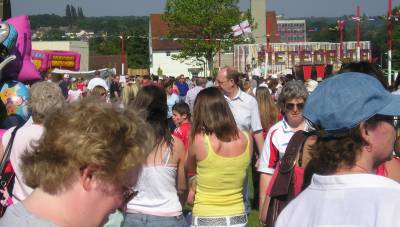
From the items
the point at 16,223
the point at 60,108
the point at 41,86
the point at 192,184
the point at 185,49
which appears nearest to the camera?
the point at 16,223

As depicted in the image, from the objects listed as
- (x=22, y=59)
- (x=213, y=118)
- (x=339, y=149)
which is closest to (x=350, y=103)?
(x=339, y=149)

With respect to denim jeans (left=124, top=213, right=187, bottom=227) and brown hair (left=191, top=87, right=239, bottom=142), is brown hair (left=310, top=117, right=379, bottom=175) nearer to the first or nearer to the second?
denim jeans (left=124, top=213, right=187, bottom=227)

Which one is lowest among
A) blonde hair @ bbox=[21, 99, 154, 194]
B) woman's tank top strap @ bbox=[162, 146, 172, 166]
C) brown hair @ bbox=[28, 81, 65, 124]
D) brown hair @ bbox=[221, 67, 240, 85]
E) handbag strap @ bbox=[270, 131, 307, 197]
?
woman's tank top strap @ bbox=[162, 146, 172, 166]

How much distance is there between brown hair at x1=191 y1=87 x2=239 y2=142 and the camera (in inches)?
235

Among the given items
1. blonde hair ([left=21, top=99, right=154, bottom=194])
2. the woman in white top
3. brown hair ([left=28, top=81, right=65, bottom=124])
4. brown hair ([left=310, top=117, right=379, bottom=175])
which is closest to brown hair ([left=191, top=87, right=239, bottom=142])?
the woman in white top

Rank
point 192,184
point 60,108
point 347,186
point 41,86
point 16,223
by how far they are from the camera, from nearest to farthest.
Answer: point 16,223
point 60,108
point 347,186
point 41,86
point 192,184

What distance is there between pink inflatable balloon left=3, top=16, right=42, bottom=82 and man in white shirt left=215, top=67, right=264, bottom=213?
240cm

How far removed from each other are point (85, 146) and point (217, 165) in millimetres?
3675

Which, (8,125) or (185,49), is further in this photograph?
(185,49)

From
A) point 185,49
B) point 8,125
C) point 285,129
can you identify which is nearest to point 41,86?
point 8,125

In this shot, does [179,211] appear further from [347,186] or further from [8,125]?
[347,186]

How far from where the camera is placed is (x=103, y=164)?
2.26 meters

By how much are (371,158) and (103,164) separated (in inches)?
39.0

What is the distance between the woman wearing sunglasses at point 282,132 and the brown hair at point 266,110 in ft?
12.5
